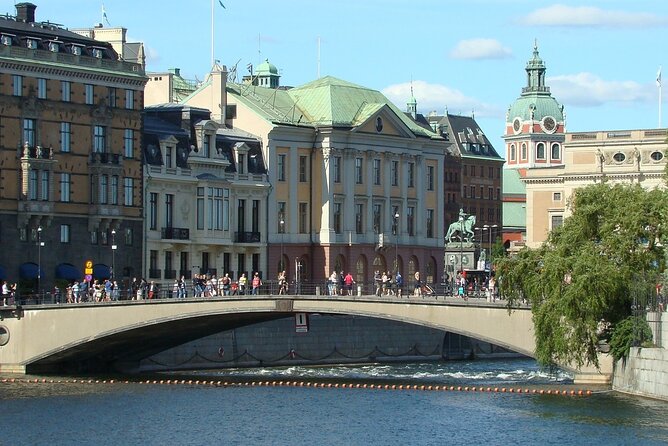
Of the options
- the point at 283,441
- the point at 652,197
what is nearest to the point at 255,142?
the point at 652,197

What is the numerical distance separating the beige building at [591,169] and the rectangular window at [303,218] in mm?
26437

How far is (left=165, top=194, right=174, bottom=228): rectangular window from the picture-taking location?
472 feet

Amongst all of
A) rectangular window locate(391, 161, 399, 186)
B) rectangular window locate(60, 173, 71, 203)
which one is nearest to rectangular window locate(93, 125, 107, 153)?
rectangular window locate(60, 173, 71, 203)

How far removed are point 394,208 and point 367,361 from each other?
79.7ft

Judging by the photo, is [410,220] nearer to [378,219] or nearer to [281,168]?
[378,219]

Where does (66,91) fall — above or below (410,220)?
above

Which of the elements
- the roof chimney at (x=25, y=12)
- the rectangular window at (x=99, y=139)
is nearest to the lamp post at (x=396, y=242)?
the rectangular window at (x=99, y=139)

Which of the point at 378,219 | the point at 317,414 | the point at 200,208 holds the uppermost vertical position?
the point at 200,208

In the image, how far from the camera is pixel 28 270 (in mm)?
131875

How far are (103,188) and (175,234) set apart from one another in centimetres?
750

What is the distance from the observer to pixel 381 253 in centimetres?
16062

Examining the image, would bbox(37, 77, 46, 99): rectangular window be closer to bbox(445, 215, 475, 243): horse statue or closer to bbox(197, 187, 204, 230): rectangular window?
bbox(197, 187, 204, 230): rectangular window

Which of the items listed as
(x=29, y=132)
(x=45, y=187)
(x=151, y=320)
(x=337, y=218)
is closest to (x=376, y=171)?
(x=337, y=218)

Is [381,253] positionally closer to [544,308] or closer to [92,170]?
[92,170]
